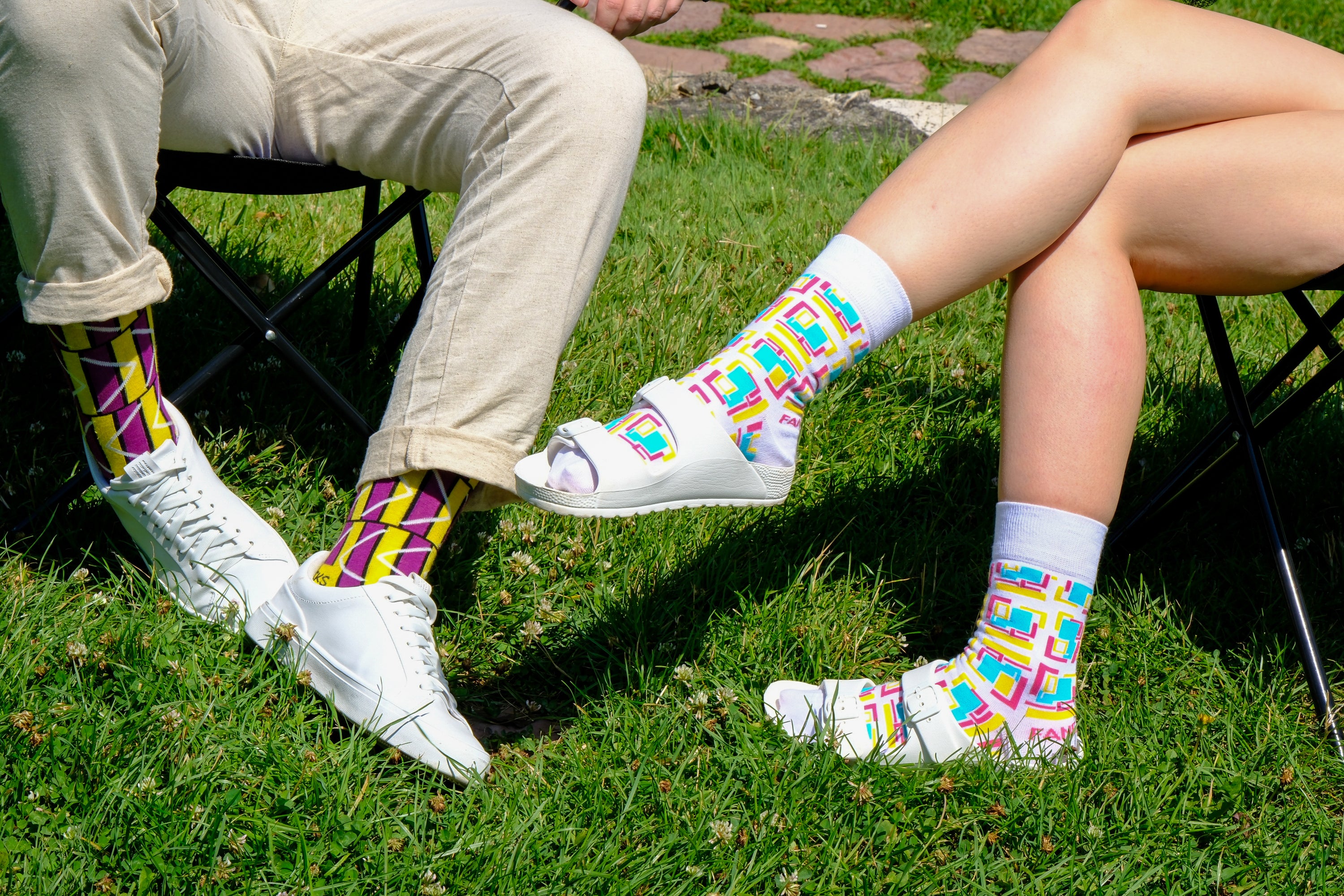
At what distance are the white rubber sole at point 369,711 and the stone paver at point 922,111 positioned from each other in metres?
3.65

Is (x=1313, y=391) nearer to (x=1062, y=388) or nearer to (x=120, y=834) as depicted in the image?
(x=1062, y=388)

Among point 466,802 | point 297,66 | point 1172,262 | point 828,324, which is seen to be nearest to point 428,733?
point 466,802

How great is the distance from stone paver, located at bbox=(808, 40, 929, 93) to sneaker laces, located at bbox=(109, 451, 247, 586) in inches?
179

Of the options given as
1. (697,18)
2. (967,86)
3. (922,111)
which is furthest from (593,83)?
(697,18)

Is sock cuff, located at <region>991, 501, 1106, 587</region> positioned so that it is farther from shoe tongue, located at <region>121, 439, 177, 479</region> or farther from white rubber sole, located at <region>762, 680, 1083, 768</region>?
shoe tongue, located at <region>121, 439, 177, 479</region>

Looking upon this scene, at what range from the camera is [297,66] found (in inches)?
67.3

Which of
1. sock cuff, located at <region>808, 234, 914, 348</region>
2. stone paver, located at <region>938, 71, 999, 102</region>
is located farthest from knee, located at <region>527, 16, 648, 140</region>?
stone paver, located at <region>938, 71, 999, 102</region>

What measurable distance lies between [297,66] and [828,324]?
3.07 feet

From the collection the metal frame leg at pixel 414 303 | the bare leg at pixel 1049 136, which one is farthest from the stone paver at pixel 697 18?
the bare leg at pixel 1049 136

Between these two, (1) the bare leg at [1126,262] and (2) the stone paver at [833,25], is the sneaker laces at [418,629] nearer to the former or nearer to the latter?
(1) the bare leg at [1126,262]

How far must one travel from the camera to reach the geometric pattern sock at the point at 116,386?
149 centimetres

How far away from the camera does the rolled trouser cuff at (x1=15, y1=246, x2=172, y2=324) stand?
142 cm

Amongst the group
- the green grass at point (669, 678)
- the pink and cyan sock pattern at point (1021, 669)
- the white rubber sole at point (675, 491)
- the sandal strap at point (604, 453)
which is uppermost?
the sandal strap at point (604, 453)

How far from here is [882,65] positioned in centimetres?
584
